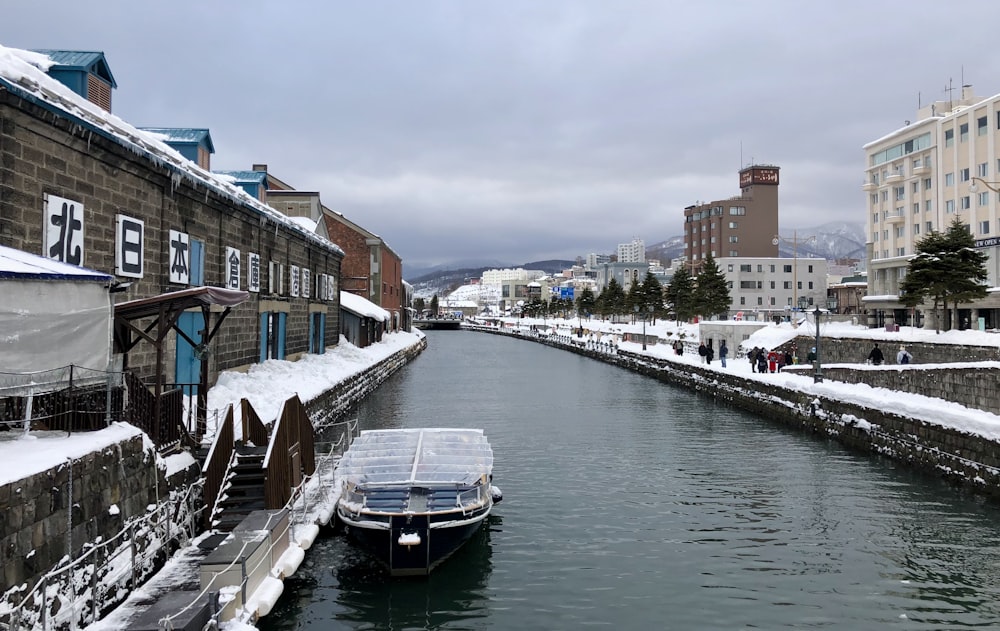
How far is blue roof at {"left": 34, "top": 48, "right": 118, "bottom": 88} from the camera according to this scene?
2051cm

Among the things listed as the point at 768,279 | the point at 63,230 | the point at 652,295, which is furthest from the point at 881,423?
the point at 768,279

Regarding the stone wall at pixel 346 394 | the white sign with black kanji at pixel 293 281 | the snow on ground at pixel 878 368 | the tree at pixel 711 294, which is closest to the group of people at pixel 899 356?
the snow on ground at pixel 878 368

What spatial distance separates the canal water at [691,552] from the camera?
12.0 meters

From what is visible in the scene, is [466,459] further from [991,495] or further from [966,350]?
[966,350]

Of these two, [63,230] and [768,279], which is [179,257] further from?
[768,279]

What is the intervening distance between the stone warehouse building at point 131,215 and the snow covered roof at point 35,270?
1397 millimetres

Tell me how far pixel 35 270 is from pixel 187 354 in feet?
41.8

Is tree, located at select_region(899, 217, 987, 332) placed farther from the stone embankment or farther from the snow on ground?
the stone embankment

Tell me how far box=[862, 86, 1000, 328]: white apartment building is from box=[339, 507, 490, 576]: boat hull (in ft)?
157

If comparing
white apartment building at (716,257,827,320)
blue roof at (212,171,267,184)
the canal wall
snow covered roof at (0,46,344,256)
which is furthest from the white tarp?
white apartment building at (716,257,827,320)

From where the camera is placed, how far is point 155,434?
44.9ft

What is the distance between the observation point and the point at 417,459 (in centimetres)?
1645

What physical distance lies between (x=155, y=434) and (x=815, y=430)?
25.4 meters

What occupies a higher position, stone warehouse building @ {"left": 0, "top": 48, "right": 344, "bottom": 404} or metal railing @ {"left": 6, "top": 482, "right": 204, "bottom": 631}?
stone warehouse building @ {"left": 0, "top": 48, "right": 344, "bottom": 404}
